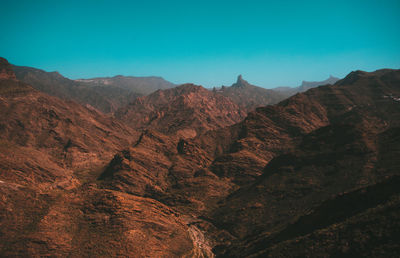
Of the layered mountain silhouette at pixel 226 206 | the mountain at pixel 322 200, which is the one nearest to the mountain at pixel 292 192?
the mountain at pixel 322 200

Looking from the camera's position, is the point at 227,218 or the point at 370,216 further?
the point at 227,218

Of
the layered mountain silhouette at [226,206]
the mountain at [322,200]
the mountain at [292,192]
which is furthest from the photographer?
the layered mountain silhouette at [226,206]

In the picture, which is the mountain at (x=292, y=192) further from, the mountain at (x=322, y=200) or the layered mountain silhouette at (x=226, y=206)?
the layered mountain silhouette at (x=226, y=206)

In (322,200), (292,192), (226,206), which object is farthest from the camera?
(226,206)

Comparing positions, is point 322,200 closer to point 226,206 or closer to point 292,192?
point 292,192

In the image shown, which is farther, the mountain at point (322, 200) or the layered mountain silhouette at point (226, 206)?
the layered mountain silhouette at point (226, 206)

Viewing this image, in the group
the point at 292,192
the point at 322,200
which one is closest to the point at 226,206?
the point at 292,192

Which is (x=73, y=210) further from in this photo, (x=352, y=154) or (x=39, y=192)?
(x=352, y=154)

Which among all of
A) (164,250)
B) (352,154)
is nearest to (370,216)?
(164,250)

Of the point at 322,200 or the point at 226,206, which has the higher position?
the point at 322,200

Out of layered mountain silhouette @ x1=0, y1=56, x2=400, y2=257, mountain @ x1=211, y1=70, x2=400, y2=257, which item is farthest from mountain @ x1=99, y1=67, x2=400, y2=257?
layered mountain silhouette @ x1=0, y1=56, x2=400, y2=257

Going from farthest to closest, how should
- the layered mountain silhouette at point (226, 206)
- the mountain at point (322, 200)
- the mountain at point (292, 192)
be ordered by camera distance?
the layered mountain silhouette at point (226, 206)
the mountain at point (292, 192)
the mountain at point (322, 200)
